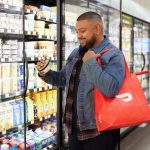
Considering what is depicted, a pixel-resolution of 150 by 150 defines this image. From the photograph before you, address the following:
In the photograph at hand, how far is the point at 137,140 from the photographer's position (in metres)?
4.36

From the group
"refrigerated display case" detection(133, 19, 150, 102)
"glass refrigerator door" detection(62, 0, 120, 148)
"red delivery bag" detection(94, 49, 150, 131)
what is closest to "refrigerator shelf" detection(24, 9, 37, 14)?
"glass refrigerator door" detection(62, 0, 120, 148)

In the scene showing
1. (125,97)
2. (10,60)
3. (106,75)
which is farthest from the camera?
Answer: (10,60)

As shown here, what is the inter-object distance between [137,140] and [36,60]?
2.27m

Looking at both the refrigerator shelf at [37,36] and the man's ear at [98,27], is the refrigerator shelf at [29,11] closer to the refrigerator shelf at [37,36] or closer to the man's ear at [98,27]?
the refrigerator shelf at [37,36]

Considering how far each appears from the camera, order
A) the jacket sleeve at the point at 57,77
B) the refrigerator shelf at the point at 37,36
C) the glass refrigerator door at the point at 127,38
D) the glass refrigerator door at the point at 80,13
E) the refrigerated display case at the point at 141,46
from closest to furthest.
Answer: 1. the jacket sleeve at the point at 57,77
2. the refrigerator shelf at the point at 37,36
3. the glass refrigerator door at the point at 80,13
4. the glass refrigerator door at the point at 127,38
5. the refrigerated display case at the point at 141,46

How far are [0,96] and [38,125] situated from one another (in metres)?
1.01

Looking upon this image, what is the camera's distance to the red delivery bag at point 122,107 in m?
1.76

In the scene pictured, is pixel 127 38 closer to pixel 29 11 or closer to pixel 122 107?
pixel 29 11

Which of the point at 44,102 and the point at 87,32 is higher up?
the point at 87,32

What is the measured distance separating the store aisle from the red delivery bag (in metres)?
2.30

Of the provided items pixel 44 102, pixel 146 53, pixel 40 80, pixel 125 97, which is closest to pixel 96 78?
pixel 125 97

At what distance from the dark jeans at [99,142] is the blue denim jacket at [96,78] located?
9 centimetres

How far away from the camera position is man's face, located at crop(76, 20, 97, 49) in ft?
5.96

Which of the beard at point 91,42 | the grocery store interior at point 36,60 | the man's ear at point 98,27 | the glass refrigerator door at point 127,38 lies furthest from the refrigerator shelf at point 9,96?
the glass refrigerator door at point 127,38
